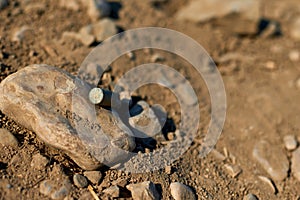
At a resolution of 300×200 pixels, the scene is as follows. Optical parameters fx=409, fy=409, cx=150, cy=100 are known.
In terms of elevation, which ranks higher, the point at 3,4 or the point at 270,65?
the point at 3,4

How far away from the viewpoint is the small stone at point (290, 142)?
411 cm

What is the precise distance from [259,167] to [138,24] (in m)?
2.24

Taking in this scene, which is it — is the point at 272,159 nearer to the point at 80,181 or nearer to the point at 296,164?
the point at 296,164

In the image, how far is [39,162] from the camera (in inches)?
120

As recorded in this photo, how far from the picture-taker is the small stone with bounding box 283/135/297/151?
411 cm

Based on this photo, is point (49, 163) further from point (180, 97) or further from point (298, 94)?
point (298, 94)

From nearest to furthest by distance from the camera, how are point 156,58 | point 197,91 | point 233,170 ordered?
point 233,170 < point 197,91 < point 156,58

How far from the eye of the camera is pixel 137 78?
13.8 ft

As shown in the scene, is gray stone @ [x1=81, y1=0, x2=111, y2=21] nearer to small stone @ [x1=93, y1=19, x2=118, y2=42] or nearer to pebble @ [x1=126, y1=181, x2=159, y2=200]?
small stone @ [x1=93, y1=19, x2=118, y2=42]

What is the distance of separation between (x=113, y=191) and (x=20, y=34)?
2115mm

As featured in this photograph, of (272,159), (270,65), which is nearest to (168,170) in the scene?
(272,159)

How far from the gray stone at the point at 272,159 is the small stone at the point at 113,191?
5.05ft

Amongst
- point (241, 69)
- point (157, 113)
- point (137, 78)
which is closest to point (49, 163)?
point (157, 113)

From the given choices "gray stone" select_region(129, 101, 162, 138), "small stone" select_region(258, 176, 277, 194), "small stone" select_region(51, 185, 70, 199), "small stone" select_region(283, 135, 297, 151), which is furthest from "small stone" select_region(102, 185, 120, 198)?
"small stone" select_region(283, 135, 297, 151)
